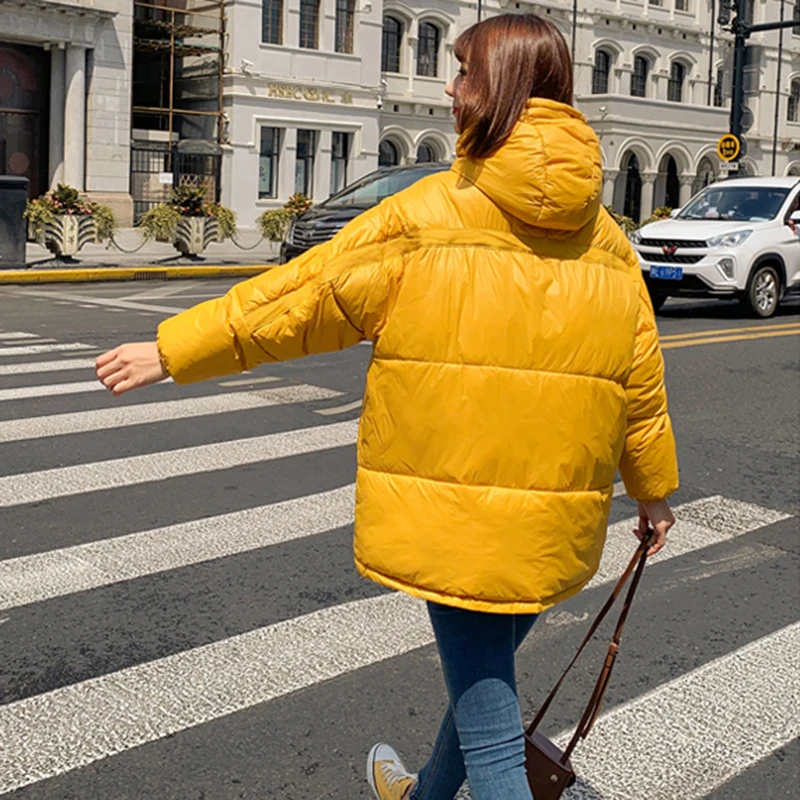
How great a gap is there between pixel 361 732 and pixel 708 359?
8.33m

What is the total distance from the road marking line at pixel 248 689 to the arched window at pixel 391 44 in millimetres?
35401

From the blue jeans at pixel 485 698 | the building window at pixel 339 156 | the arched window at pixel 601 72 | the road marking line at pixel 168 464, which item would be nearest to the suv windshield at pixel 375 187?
the road marking line at pixel 168 464

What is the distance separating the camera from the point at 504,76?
2363mm

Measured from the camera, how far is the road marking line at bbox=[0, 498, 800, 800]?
347cm

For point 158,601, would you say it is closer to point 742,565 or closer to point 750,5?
point 742,565

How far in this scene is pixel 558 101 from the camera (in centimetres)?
241

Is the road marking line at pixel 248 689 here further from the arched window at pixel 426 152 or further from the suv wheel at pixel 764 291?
the arched window at pixel 426 152

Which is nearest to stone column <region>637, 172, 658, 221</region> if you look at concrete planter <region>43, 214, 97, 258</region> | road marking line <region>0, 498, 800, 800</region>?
concrete planter <region>43, 214, 97, 258</region>

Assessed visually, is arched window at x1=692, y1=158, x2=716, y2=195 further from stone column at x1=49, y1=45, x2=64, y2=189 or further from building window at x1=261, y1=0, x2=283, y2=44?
stone column at x1=49, y1=45, x2=64, y2=189

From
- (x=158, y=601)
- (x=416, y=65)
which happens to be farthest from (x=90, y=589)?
(x=416, y=65)

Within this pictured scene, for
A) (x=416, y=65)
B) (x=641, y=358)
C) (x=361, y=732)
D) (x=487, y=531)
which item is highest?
(x=416, y=65)

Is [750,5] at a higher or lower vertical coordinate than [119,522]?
higher

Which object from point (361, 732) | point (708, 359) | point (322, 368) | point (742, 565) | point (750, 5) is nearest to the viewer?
point (361, 732)

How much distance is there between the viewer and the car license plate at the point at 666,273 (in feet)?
49.0
